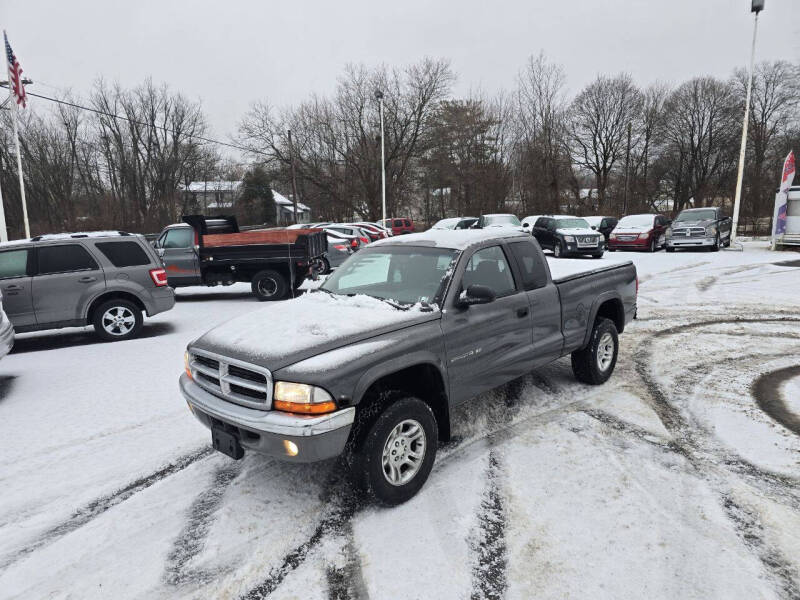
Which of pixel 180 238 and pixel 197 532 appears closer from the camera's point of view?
pixel 197 532

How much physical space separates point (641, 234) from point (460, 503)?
821 inches

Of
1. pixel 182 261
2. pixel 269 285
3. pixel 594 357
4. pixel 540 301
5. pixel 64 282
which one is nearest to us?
pixel 540 301

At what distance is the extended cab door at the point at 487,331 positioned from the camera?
3529mm

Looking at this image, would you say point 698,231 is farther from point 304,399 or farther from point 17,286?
point 17,286

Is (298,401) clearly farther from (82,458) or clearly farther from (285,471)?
(82,458)

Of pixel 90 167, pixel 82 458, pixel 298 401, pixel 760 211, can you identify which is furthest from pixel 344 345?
pixel 90 167

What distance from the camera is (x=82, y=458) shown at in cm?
399

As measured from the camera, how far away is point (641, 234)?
20.9 m

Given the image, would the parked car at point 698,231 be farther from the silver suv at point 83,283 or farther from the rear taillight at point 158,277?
the silver suv at point 83,283

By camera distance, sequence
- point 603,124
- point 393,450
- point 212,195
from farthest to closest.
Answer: point 212,195
point 603,124
point 393,450

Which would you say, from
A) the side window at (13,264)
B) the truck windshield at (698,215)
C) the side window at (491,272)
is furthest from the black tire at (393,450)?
the truck windshield at (698,215)

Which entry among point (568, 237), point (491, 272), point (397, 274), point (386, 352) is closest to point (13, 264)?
point (397, 274)

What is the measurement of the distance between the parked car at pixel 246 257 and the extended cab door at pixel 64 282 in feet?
11.2

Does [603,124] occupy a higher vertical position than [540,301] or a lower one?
higher
